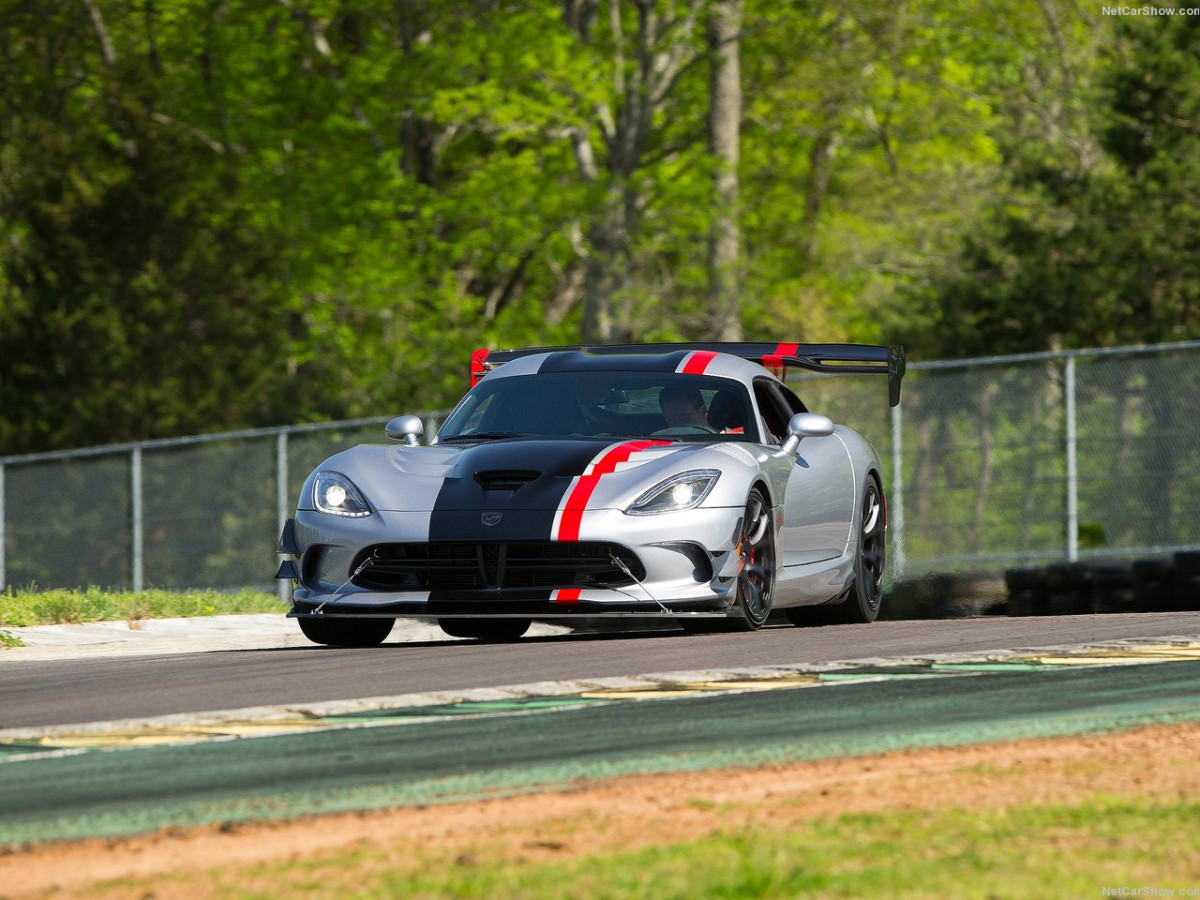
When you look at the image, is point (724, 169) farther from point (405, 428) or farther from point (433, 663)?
point (433, 663)

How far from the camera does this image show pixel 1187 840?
4934 millimetres

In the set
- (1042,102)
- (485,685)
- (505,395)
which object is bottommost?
(485,685)

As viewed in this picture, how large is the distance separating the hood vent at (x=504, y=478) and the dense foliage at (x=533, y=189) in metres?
20.5

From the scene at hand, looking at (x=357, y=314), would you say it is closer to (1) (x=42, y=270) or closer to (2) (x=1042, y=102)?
(1) (x=42, y=270)

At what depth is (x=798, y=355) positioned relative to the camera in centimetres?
1335

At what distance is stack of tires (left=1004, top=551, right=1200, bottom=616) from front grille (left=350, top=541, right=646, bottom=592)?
5.86 m

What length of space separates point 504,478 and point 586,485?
0.44 metres

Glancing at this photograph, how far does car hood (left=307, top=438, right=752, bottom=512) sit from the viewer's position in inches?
415

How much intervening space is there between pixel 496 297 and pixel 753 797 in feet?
126

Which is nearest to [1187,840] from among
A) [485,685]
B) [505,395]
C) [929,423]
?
[485,685]

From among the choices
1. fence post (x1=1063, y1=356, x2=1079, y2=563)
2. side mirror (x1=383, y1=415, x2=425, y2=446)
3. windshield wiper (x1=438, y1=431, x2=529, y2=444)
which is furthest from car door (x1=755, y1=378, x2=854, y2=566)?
fence post (x1=1063, y1=356, x2=1079, y2=563)

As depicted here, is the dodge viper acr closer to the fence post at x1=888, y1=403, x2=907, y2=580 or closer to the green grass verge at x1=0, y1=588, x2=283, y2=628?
the green grass verge at x1=0, y1=588, x2=283, y2=628

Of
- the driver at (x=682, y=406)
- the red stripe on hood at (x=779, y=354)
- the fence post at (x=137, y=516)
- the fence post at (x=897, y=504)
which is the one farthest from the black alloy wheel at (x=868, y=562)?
the fence post at (x=137, y=516)

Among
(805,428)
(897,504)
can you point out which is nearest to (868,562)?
(805,428)
